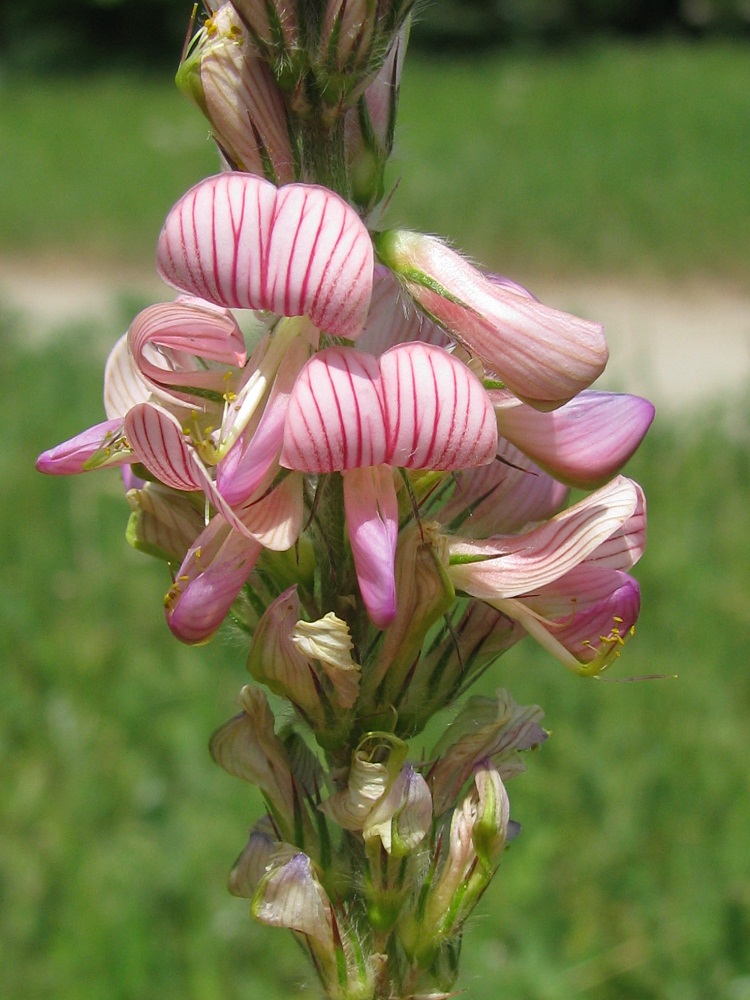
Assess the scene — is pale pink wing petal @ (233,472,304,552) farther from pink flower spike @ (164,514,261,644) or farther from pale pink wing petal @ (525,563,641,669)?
pale pink wing petal @ (525,563,641,669)

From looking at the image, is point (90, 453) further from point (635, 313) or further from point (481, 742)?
point (635, 313)

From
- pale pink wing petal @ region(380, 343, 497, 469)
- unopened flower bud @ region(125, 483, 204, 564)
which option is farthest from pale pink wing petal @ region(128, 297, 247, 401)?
pale pink wing petal @ region(380, 343, 497, 469)

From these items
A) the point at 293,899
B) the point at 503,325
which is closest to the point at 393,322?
the point at 503,325

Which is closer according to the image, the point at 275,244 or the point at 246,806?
the point at 275,244

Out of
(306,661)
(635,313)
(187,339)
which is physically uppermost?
(187,339)

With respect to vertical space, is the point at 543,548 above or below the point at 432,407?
below

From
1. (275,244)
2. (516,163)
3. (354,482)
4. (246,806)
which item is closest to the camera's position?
(275,244)

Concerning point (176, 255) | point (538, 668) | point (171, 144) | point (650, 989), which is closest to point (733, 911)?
point (650, 989)

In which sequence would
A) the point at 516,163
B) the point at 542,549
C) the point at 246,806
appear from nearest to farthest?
the point at 542,549 → the point at 246,806 → the point at 516,163

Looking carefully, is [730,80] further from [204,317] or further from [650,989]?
[204,317]
